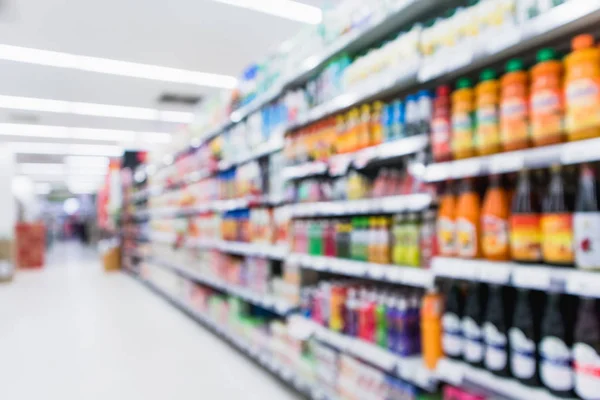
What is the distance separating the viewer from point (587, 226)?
120 cm

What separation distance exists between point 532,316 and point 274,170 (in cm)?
213

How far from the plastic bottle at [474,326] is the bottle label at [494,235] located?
20cm

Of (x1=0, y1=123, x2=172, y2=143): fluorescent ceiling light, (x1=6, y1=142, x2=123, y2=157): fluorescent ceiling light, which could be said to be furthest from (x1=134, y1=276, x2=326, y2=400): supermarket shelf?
(x1=6, y1=142, x2=123, y2=157): fluorescent ceiling light

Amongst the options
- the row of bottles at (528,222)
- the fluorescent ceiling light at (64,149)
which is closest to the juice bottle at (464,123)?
the row of bottles at (528,222)

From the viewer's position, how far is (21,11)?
4793mm

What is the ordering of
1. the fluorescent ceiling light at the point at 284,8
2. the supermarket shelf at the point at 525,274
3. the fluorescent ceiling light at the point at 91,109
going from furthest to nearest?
the fluorescent ceiling light at the point at 91,109 < the fluorescent ceiling light at the point at 284,8 < the supermarket shelf at the point at 525,274

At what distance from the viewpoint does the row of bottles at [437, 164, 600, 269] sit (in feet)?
3.98

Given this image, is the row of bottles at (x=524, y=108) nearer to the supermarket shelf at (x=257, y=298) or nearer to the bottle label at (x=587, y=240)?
the bottle label at (x=587, y=240)

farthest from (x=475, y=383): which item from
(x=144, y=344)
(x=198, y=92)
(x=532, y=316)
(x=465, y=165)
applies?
(x=198, y=92)

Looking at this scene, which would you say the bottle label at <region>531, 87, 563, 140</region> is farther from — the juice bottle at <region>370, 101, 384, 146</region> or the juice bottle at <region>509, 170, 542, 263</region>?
the juice bottle at <region>370, 101, 384, 146</region>

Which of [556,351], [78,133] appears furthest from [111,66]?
[556,351]

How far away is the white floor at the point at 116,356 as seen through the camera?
9.58 feet

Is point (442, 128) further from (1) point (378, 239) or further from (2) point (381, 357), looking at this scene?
(2) point (381, 357)

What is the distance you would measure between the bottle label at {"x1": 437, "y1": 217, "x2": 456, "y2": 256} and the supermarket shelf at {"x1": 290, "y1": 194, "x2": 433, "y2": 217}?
0.12 meters
